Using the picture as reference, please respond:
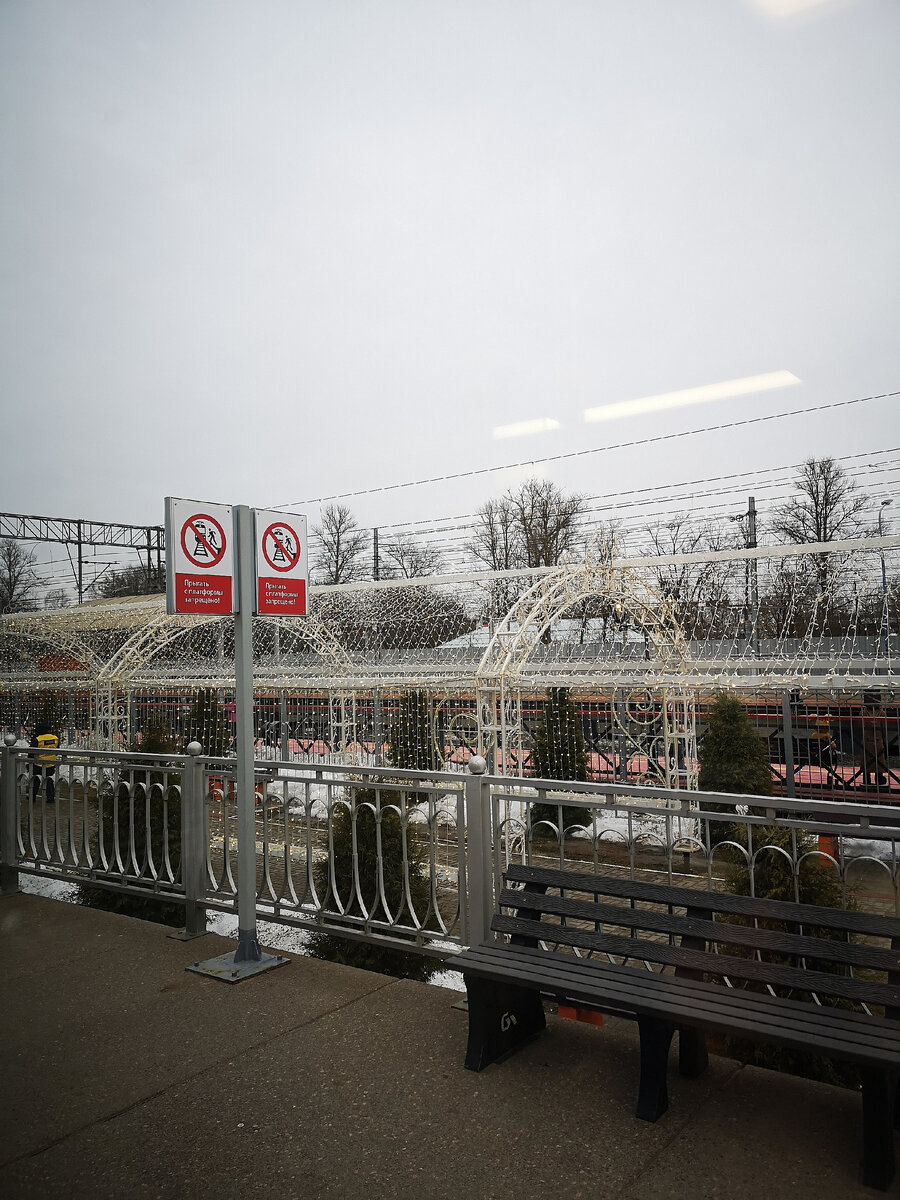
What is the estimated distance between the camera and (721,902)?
3.31m

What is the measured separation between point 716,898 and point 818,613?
1253cm

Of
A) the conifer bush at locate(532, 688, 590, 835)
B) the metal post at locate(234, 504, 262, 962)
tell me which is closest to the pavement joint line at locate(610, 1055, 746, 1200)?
the metal post at locate(234, 504, 262, 962)

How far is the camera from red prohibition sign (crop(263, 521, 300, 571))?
4902 millimetres

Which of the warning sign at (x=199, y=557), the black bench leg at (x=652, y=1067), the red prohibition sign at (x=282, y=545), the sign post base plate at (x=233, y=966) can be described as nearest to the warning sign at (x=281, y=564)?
the red prohibition sign at (x=282, y=545)

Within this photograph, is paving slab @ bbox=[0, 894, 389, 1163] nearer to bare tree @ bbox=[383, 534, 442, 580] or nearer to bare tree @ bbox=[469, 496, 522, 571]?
bare tree @ bbox=[469, 496, 522, 571]

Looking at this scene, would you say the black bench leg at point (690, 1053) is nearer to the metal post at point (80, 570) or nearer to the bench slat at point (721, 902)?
the bench slat at point (721, 902)

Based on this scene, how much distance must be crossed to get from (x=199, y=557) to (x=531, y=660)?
13014mm

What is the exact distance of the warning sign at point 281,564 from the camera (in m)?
4.86

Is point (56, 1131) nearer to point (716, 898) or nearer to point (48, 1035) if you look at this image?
point (48, 1035)

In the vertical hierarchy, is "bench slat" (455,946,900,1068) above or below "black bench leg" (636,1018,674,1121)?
above

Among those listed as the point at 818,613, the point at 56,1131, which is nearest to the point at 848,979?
the point at 56,1131

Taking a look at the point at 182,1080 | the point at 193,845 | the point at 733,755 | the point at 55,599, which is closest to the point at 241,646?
the point at 193,845

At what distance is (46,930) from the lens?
17.9ft

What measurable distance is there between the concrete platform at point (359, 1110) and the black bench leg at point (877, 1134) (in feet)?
0.25
